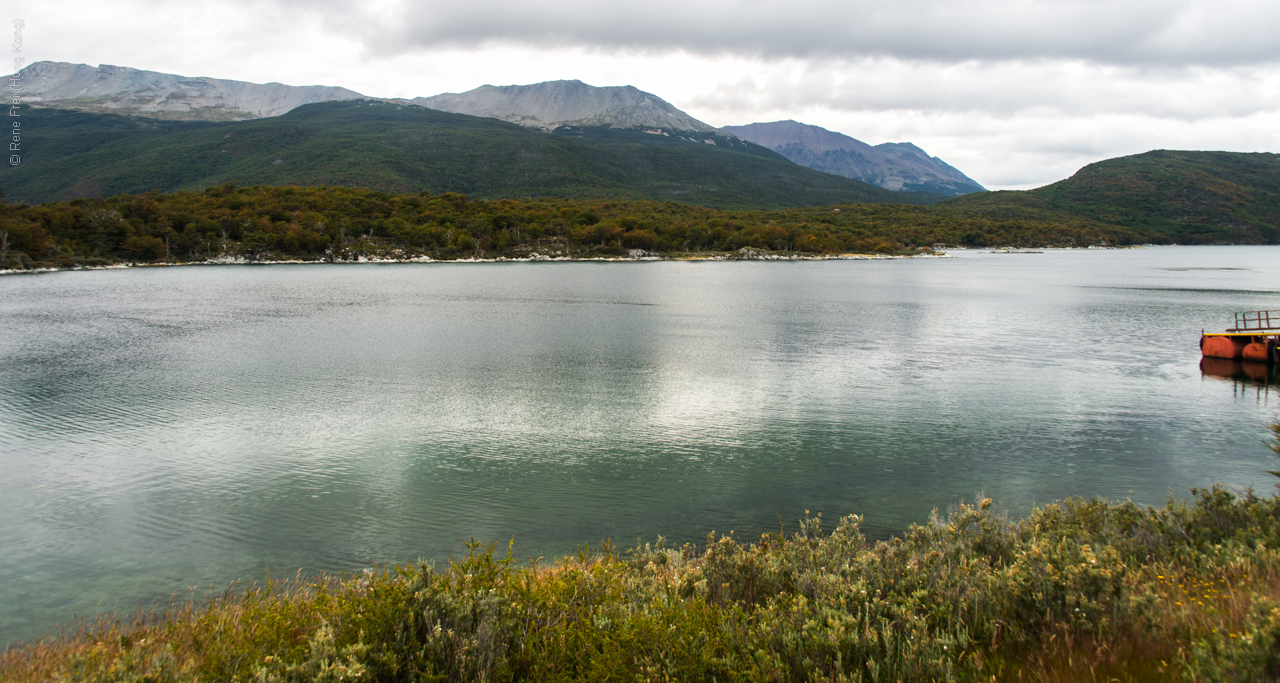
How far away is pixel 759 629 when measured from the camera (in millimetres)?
4863

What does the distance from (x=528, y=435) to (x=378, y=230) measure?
401 feet

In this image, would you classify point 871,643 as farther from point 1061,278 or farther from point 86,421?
point 1061,278

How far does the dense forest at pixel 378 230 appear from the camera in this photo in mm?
99875

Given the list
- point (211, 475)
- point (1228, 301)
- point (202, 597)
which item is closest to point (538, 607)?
point (202, 597)

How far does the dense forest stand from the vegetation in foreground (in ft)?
373

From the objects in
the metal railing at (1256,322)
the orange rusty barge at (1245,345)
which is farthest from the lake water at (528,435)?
the metal railing at (1256,322)

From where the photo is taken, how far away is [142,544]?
9.87 metres

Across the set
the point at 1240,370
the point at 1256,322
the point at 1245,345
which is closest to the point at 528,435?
the point at 1240,370

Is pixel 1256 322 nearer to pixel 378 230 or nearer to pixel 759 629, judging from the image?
pixel 759 629

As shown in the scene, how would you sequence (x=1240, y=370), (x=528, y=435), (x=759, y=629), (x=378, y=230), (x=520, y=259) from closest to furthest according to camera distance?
(x=759, y=629)
(x=528, y=435)
(x=1240, y=370)
(x=520, y=259)
(x=378, y=230)

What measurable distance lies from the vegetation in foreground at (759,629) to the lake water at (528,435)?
4.24 metres

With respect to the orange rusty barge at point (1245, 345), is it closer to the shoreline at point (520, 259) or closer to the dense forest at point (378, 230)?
the shoreline at point (520, 259)

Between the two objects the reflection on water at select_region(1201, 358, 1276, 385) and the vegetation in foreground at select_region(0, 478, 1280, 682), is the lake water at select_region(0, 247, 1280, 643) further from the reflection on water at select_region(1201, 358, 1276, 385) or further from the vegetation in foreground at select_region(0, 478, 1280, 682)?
the vegetation in foreground at select_region(0, 478, 1280, 682)

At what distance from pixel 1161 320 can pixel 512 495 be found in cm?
4478
